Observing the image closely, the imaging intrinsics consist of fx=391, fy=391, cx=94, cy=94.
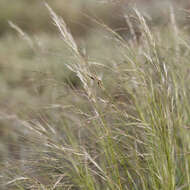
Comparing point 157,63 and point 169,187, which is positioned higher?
point 157,63

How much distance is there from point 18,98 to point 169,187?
3.20 metres

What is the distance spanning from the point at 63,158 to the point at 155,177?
52cm

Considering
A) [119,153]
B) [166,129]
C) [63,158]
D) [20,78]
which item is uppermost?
[166,129]

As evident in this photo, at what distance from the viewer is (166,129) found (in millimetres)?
1673

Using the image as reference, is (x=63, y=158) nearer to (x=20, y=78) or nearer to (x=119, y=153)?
(x=119, y=153)

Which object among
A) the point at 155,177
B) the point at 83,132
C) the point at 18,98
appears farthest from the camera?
the point at 18,98

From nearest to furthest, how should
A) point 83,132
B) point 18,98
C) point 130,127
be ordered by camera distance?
1. point 130,127
2. point 83,132
3. point 18,98

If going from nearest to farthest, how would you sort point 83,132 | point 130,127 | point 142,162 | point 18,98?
point 142,162 → point 130,127 → point 83,132 → point 18,98

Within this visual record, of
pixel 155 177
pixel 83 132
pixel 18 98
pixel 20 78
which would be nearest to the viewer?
pixel 155 177

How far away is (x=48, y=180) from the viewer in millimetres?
2035

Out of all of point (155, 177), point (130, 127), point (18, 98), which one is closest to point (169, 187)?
point (155, 177)

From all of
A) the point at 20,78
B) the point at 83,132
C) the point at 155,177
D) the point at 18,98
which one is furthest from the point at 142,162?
the point at 20,78

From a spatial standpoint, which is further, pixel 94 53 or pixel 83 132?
pixel 94 53

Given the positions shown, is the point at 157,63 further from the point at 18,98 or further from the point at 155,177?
the point at 18,98
